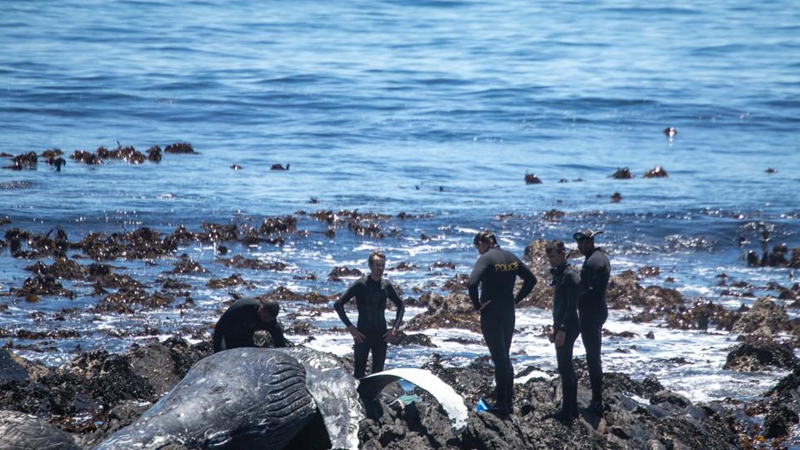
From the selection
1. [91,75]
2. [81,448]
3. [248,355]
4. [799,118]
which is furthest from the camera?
[91,75]

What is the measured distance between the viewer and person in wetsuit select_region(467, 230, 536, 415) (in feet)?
35.9

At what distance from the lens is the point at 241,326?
10.9m

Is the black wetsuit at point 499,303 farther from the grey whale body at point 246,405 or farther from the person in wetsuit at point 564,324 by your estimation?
the grey whale body at point 246,405

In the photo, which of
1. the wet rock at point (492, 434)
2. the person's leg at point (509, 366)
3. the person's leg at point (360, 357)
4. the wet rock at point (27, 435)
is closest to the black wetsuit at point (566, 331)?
the person's leg at point (509, 366)

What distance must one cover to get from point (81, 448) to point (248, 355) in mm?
1867

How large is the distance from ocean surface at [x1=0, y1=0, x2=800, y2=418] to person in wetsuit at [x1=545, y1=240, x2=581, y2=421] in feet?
11.9

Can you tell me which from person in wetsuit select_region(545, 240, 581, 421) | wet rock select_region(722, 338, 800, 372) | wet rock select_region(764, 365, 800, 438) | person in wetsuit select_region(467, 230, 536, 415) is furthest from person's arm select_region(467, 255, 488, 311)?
wet rock select_region(722, 338, 800, 372)

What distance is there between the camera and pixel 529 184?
30906 millimetres

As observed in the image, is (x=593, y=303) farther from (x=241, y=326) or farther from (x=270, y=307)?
(x=241, y=326)

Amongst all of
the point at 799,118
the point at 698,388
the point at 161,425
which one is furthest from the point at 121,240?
the point at 799,118

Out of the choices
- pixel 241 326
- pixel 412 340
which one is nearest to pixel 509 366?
pixel 241 326

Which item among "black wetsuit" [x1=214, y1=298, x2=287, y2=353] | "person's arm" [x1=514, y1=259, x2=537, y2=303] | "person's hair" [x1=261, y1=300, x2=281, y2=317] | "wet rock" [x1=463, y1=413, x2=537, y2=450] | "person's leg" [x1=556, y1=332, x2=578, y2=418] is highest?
"person's arm" [x1=514, y1=259, x2=537, y2=303]

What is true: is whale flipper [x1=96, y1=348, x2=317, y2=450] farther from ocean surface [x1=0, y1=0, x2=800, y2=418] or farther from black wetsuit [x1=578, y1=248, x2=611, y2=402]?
ocean surface [x1=0, y1=0, x2=800, y2=418]

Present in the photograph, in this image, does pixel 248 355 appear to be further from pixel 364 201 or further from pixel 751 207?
pixel 751 207
